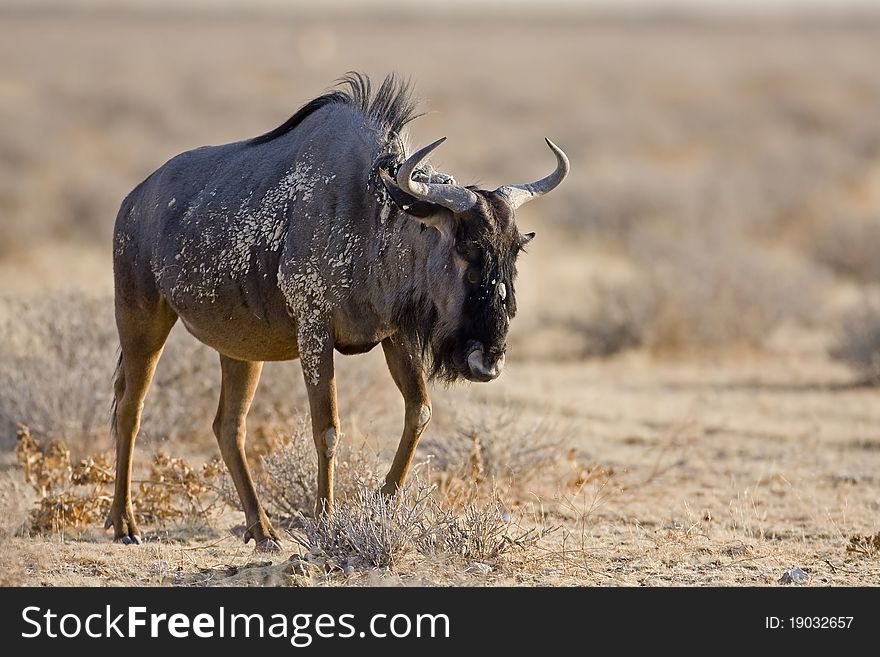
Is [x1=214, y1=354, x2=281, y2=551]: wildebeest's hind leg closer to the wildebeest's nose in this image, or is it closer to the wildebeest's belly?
the wildebeest's belly

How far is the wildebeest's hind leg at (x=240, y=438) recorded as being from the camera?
773cm

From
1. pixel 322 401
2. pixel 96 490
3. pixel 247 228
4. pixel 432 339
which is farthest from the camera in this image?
pixel 96 490

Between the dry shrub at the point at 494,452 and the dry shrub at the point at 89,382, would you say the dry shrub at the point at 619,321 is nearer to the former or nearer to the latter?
the dry shrub at the point at 89,382

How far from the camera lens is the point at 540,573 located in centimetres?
704

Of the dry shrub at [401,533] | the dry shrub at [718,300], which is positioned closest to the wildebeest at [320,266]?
the dry shrub at [401,533]

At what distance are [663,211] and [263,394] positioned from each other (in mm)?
13291

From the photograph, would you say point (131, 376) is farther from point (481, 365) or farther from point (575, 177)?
point (575, 177)

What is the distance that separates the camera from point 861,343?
13469mm

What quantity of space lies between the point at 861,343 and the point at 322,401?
306 inches

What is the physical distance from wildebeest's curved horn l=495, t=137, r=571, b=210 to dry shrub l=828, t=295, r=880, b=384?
6887 mm

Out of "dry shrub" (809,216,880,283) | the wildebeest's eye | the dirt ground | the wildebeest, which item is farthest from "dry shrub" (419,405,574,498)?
"dry shrub" (809,216,880,283)

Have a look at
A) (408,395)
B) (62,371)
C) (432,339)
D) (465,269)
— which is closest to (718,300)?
(62,371)

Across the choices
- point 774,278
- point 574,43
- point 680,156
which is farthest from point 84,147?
point 574,43

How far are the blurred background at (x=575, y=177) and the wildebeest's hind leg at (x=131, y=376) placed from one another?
1.83 m
